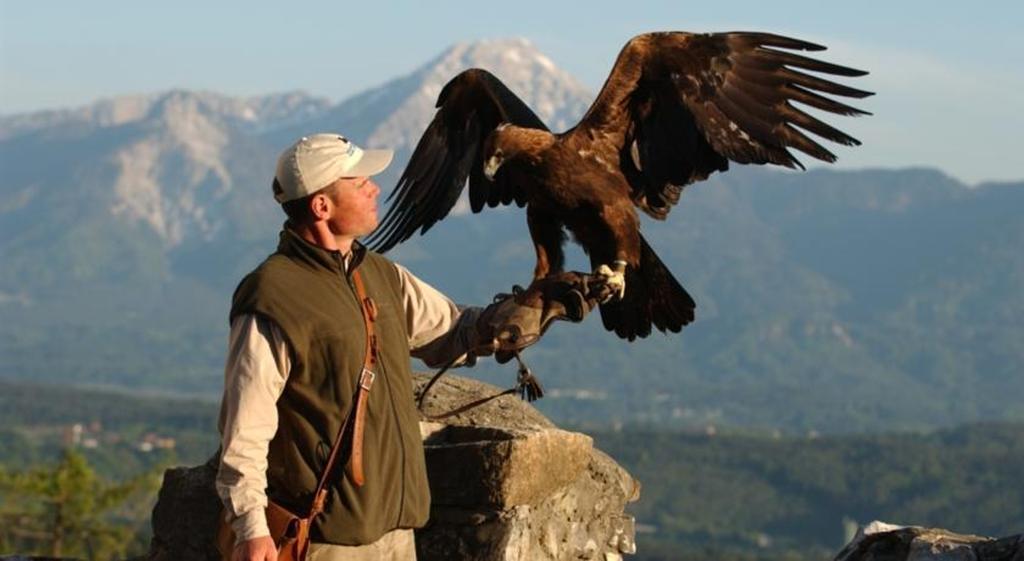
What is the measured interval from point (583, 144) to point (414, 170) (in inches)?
51.9

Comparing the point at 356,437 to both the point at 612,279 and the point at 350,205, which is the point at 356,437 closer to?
the point at 350,205

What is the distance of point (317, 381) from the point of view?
519cm

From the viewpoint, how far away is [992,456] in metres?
150

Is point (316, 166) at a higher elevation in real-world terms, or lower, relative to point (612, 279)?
higher

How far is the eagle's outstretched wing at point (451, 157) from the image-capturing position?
8.80 metres

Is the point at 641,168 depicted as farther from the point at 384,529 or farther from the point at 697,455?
the point at 697,455

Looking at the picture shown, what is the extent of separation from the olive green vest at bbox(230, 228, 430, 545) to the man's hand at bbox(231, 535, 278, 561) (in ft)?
0.76

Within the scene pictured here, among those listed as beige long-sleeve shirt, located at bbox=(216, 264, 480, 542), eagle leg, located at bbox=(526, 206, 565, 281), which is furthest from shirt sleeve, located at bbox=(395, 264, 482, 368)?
eagle leg, located at bbox=(526, 206, 565, 281)

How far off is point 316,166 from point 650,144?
3265 millimetres

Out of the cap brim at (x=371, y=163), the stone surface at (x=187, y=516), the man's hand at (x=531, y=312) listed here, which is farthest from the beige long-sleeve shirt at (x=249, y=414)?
the stone surface at (x=187, y=516)

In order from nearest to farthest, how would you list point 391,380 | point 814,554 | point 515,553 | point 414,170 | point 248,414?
1. point 248,414
2. point 391,380
3. point 515,553
4. point 414,170
5. point 814,554

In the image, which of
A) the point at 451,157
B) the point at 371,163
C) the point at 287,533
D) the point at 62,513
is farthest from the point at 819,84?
the point at 62,513

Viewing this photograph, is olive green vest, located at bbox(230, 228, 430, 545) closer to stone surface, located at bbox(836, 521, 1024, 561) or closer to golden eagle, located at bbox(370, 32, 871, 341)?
stone surface, located at bbox(836, 521, 1024, 561)

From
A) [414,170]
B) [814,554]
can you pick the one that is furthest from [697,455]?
[414,170]
